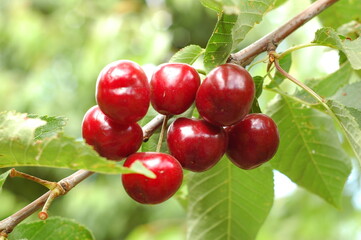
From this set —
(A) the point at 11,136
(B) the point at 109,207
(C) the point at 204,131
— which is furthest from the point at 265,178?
(B) the point at 109,207

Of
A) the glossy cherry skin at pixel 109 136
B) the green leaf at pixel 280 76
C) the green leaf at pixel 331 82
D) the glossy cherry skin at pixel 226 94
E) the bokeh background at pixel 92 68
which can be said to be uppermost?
the glossy cherry skin at pixel 226 94

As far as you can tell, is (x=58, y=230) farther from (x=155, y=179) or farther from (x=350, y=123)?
(x=350, y=123)

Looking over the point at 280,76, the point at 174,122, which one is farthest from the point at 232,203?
the point at 174,122

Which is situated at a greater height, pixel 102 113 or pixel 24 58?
pixel 102 113

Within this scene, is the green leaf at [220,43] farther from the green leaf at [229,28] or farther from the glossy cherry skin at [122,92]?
→ the glossy cherry skin at [122,92]

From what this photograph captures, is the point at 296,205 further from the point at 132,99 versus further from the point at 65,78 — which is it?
the point at 65,78

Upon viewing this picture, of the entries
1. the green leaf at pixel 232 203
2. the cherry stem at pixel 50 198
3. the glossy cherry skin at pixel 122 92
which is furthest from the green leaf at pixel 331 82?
the cherry stem at pixel 50 198
